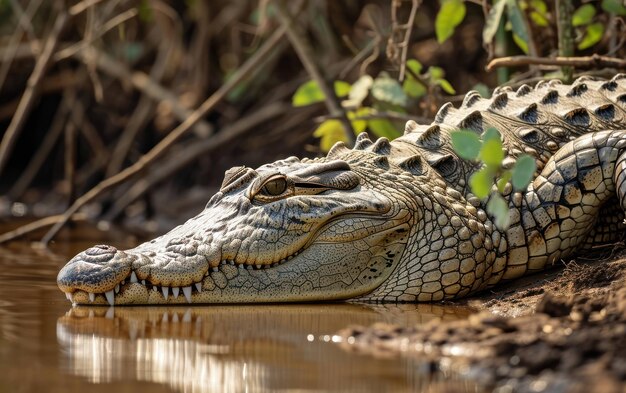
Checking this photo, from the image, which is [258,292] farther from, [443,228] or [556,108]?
[556,108]

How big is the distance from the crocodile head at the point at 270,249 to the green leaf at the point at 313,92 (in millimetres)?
1874

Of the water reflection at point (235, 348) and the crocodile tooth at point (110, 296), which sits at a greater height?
the crocodile tooth at point (110, 296)

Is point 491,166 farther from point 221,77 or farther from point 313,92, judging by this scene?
point 221,77

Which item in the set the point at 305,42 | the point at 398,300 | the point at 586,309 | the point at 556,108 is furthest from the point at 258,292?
the point at 305,42

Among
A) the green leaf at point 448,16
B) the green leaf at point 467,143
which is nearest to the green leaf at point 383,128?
the green leaf at point 448,16

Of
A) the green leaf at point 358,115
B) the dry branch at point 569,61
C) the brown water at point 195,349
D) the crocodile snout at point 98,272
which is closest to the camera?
the brown water at point 195,349

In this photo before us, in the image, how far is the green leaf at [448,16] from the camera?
6312 mm

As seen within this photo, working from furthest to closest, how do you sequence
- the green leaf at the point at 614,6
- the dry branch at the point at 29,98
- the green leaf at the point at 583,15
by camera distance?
the dry branch at the point at 29,98, the green leaf at the point at 583,15, the green leaf at the point at 614,6

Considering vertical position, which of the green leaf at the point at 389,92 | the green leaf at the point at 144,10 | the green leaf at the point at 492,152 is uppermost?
the green leaf at the point at 144,10

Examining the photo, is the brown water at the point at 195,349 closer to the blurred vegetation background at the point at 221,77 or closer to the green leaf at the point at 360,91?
the green leaf at the point at 360,91

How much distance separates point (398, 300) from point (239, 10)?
Result: 6199 millimetres

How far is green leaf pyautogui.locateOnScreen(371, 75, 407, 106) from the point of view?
6.44 meters

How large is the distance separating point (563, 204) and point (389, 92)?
1.71 m

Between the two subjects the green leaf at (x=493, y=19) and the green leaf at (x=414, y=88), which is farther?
the green leaf at (x=414, y=88)
